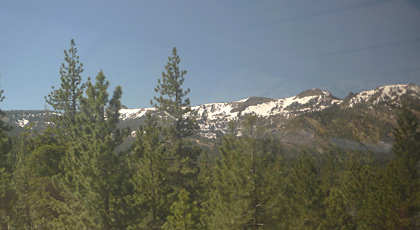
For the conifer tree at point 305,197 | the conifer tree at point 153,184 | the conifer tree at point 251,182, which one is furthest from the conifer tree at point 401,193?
the conifer tree at point 153,184

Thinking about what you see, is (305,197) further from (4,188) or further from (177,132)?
(4,188)

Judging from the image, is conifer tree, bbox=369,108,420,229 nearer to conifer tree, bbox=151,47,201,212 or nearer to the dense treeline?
the dense treeline

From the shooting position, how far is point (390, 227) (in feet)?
115

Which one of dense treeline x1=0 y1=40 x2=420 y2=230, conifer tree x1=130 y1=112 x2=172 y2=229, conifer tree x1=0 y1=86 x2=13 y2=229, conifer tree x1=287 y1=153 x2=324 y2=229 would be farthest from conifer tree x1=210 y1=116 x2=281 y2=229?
conifer tree x1=0 y1=86 x2=13 y2=229

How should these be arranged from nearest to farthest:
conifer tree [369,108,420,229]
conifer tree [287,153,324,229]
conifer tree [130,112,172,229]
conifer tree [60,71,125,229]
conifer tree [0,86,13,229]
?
1. conifer tree [60,71,125,229]
2. conifer tree [0,86,13,229]
3. conifer tree [130,112,172,229]
4. conifer tree [369,108,420,229]
5. conifer tree [287,153,324,229]

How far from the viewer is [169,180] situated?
33.6 metres

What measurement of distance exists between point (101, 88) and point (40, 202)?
15706 millimetres

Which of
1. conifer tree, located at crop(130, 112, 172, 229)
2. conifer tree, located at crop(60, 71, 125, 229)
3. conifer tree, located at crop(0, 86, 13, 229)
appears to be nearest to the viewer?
conifer tree, located at crop(60, 71, 125, 229)

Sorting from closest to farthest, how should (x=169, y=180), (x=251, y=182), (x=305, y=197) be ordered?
(x=251, y=182), (x=169, y=180), (x=305, y=197)

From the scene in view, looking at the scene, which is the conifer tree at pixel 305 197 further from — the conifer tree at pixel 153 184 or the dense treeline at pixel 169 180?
the conifer tree at pixel 153 184

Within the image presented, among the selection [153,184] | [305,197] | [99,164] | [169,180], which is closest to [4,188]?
[99,164]

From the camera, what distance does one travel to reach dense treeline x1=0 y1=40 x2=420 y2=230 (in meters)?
23.4

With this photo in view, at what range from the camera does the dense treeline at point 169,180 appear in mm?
23406

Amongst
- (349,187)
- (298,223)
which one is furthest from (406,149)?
(298,223)
